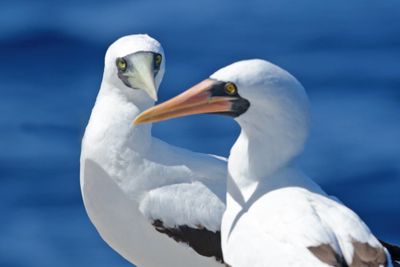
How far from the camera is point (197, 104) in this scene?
11438mm

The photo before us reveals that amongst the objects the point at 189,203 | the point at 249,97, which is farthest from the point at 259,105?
the point at 189,203

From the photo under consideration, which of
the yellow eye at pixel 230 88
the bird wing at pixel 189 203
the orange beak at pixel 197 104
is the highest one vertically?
the yellow eye at pixel 230 88

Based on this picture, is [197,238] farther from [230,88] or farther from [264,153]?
[230,88]

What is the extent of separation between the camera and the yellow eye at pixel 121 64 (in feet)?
41.9

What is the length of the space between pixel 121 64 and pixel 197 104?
148 cm

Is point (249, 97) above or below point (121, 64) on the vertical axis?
above

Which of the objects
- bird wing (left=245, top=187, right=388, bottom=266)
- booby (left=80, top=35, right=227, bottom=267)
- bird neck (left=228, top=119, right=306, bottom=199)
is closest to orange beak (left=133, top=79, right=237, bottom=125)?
bird neck (left=228, top=119, right=306, bottom=199)

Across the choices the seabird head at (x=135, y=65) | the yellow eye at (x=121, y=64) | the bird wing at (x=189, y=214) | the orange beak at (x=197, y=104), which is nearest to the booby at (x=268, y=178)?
the orange beak at (x=197, y=104)

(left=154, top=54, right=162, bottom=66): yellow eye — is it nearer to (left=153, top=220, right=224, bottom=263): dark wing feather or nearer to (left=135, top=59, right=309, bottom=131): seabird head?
(left=153, top=220, right=224, bottom=263): dark wing feather

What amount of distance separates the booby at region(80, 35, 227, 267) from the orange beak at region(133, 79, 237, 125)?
1001mm

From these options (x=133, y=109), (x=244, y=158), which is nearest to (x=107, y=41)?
(x=133, y=109)

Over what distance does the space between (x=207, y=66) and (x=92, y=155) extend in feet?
21.9

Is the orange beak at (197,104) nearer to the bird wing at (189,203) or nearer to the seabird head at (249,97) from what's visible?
the seabird head at (249,97)

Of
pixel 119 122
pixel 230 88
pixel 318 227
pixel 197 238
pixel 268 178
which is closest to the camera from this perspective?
pixel 318 227
